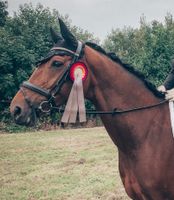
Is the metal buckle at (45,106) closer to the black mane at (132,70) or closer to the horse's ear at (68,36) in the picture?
the horse's ear at (68,36)

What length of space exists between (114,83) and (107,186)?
4.34m

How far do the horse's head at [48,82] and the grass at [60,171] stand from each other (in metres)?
3.79

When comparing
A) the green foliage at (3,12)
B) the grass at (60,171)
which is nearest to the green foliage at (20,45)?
the green foliage at (3,12)

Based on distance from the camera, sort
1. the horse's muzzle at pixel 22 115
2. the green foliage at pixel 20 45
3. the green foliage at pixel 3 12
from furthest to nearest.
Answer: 1. the green foliage at pixel 3 12
2. the green foliage at pixel 20 45
3. the horse's muzzle at pixel 22 115

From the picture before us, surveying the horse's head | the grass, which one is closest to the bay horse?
the horse's head

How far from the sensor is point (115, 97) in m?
4.01

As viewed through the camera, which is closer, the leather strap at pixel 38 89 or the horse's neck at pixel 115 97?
the leather strap at pixel 38 89

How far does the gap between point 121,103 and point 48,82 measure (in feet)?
2.81

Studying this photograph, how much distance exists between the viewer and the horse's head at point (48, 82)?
381cm

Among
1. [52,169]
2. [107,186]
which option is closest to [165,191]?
[107,186]

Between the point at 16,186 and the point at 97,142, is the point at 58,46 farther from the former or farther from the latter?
the point at 97,142

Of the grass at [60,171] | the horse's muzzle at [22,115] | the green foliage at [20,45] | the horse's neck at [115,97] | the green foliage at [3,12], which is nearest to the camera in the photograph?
the horse's muzzle at [22,115]

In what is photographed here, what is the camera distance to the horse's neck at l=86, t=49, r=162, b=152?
3982 mm

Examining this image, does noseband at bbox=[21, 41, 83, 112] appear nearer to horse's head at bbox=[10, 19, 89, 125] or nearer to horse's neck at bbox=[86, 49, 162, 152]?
horse's head at bbox=[10, 19, 89, 125]
